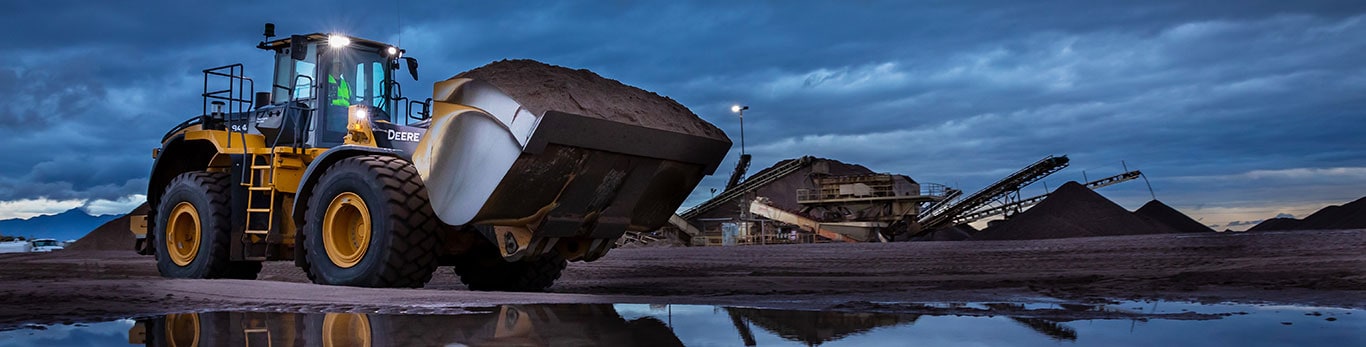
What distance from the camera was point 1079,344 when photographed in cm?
407

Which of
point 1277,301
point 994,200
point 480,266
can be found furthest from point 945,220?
point 1277,301

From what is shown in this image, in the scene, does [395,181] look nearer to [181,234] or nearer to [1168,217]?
[181,234]

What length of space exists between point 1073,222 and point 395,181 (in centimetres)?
2661

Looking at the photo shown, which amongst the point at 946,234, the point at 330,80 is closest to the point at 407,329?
the point at 330,80

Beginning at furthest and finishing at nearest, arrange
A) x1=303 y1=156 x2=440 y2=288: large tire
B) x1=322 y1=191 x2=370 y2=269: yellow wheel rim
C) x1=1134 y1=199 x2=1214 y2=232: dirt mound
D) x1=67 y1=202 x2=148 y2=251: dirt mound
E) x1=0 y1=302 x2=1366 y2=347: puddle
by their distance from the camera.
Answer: x1=67 y1=202 x2=148 y2=251: dirt mound → x1=1134 y1=199 x2=1214 y2=232: dirt mound → x1=322 y1=191 x2=370 y2=269: yellow wheel rim → x1=303 y1=156 x2=440 y2=288: large tire → x1=0 y1=302 x2=1366 y2=347: puddle

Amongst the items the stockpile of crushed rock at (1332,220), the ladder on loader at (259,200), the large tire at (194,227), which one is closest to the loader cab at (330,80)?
the ladder on loader at (259,200)

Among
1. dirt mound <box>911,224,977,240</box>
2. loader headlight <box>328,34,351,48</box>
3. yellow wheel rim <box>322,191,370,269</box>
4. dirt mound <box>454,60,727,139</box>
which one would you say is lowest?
yellow wheel rim <box>322,191,370,269</box>

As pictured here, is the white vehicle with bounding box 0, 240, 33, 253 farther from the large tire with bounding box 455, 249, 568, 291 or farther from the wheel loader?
the large tire with bounding box 455, 249, 568, 291

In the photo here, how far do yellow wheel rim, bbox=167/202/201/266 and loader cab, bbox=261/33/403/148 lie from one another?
5.55ft

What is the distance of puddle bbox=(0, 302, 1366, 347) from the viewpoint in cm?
426

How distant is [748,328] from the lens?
4.80 metres

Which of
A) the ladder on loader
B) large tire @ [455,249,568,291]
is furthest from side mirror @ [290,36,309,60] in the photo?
large tire @ [455,249,568,291]

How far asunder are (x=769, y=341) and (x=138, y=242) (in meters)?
11.1

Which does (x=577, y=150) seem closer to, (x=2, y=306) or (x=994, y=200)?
(x=2, y=306)
